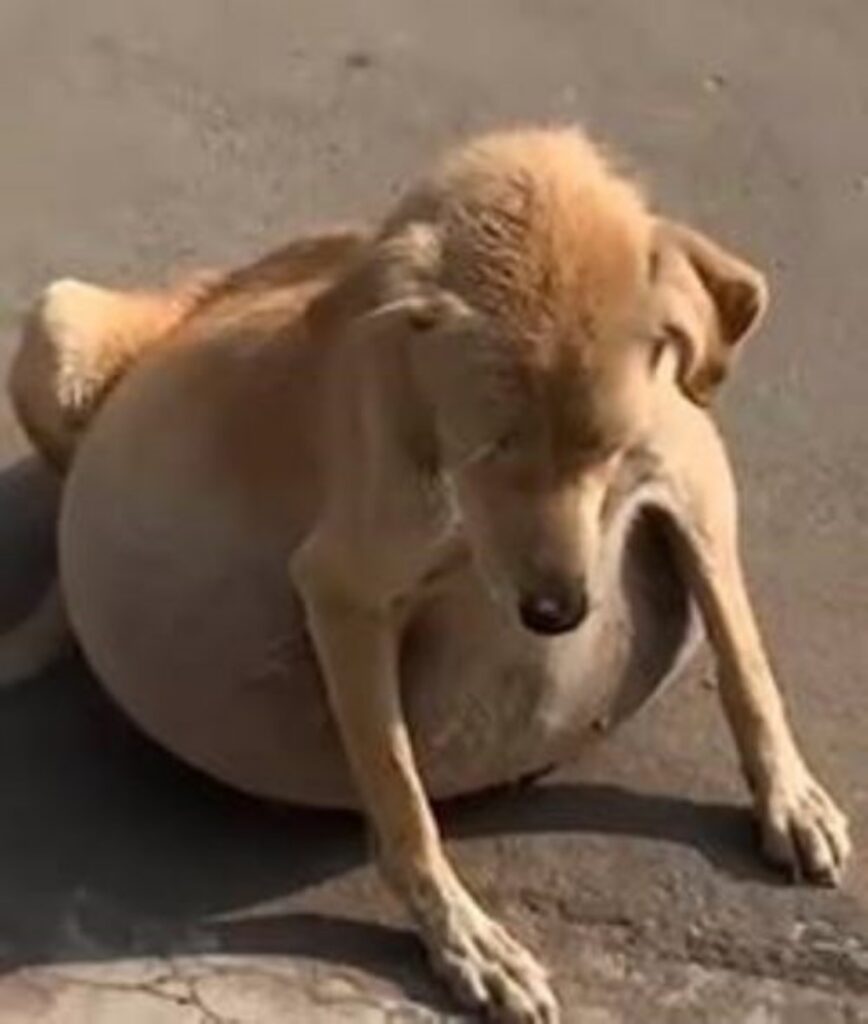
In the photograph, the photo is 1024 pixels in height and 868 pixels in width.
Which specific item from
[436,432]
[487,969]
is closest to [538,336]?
[436,432]

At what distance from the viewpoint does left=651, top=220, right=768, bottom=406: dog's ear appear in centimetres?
460

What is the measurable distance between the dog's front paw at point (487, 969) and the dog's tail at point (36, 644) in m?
0.87

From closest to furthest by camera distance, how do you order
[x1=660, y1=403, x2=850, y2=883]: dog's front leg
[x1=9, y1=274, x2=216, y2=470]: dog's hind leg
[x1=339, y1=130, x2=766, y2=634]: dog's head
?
[x1=339, y1=130, x2=766, y2=634]: dog's head
[x1=660, y1=403, x2=850, y2=883]: dog's front leg
[x1=9, y1=274, x2=216, y2=470]: dog's hind leg

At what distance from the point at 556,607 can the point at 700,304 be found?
1.42ft

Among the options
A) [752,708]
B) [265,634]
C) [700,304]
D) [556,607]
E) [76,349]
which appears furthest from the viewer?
[76,349]

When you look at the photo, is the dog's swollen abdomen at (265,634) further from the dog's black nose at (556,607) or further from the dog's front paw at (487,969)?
the dog's black nose at (556,607)

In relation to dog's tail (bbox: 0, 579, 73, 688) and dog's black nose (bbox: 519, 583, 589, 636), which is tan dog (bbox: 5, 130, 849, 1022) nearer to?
dog's black nose (bbox: 519, 583, 589, 636)

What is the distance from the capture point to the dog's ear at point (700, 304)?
15.1ft

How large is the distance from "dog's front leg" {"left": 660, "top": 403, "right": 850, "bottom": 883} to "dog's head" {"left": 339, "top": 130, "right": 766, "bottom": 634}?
58 cm

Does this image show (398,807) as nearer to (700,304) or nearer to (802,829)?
(802,829)

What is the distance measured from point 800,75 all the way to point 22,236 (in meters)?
1.42

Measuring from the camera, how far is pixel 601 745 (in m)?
5.50

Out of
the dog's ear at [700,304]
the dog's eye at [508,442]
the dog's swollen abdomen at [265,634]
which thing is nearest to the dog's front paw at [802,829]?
the dog's swollen abdomen at [265,634]

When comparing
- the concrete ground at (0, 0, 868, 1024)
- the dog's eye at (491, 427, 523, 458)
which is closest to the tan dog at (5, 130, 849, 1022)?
the dog's eye at (491, 427, 523, 458)
